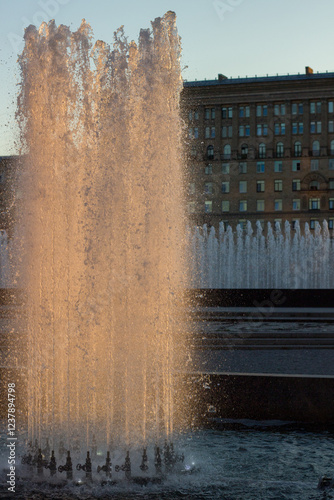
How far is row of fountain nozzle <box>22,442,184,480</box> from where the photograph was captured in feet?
14.1

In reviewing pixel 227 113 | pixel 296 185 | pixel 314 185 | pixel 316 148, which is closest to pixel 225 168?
pixel 227 113

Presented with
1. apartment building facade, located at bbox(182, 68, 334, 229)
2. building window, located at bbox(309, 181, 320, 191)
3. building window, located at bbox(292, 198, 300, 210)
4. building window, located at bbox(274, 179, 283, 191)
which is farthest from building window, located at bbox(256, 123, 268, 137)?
building window, located at bbox(292, 198, 300, 210)

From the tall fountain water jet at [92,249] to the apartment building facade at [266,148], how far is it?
5640cm

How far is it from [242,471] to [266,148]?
203ft

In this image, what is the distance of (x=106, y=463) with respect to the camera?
4.34 m

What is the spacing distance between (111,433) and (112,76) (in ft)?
8.71

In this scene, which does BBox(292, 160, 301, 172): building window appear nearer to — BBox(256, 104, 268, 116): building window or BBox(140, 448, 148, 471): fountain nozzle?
BBox(256, 104, 268, 116): building window

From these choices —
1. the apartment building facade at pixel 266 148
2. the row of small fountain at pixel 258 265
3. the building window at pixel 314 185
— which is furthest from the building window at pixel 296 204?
the row of small fountain at pixel 258 265

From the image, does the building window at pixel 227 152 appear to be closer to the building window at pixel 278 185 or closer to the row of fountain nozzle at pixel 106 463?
the building window at pixel 278 185

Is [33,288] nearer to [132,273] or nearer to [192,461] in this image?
[132,273]

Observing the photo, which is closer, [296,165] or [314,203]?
[314,203]

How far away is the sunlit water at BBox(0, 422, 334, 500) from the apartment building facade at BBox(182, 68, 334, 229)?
56.3 m

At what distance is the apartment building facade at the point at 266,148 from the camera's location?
6166 cm

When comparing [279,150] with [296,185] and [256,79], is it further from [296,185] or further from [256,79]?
[256,79]
